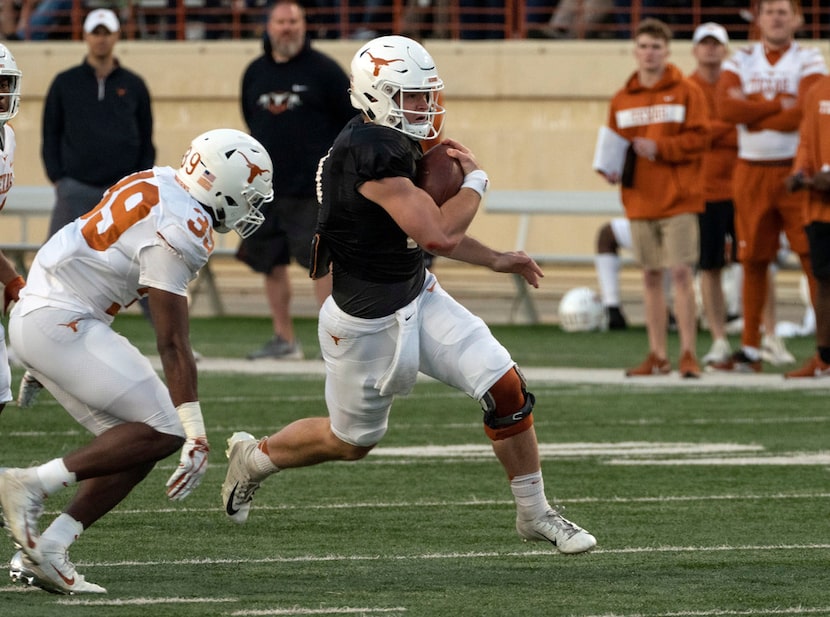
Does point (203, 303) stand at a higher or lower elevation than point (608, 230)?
lower

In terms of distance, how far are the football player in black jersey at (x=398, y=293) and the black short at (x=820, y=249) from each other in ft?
15.7

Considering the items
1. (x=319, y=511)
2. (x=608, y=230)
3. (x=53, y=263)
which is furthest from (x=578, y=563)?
(x=608, y=230)

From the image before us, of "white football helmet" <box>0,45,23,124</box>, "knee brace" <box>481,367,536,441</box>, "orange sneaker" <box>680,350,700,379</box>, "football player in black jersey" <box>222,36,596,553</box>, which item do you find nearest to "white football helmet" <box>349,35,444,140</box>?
"football player in black jersey" <box>222,36,596,553</box>

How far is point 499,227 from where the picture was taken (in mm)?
16438

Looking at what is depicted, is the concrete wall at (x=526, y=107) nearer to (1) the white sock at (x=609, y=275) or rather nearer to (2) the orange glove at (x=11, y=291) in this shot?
(1) the white sock at (x=609, y=275)

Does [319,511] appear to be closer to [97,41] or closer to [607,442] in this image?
[607,442]

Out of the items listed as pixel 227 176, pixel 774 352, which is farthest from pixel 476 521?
pixel 774 352

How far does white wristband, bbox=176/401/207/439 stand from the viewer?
490 cm

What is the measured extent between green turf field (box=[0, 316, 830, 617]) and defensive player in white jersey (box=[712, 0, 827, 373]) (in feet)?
3.70

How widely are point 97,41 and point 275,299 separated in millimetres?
1829

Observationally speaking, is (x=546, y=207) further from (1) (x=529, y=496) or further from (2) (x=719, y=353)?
(1) (x=529, y=496)

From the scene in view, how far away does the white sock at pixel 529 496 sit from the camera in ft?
17.7

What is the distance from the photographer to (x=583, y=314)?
1368 cm

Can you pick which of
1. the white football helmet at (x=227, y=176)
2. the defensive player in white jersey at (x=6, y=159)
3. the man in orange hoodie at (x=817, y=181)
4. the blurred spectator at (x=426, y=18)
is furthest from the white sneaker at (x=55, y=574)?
the blurred spectator at (x=426, y=18)
